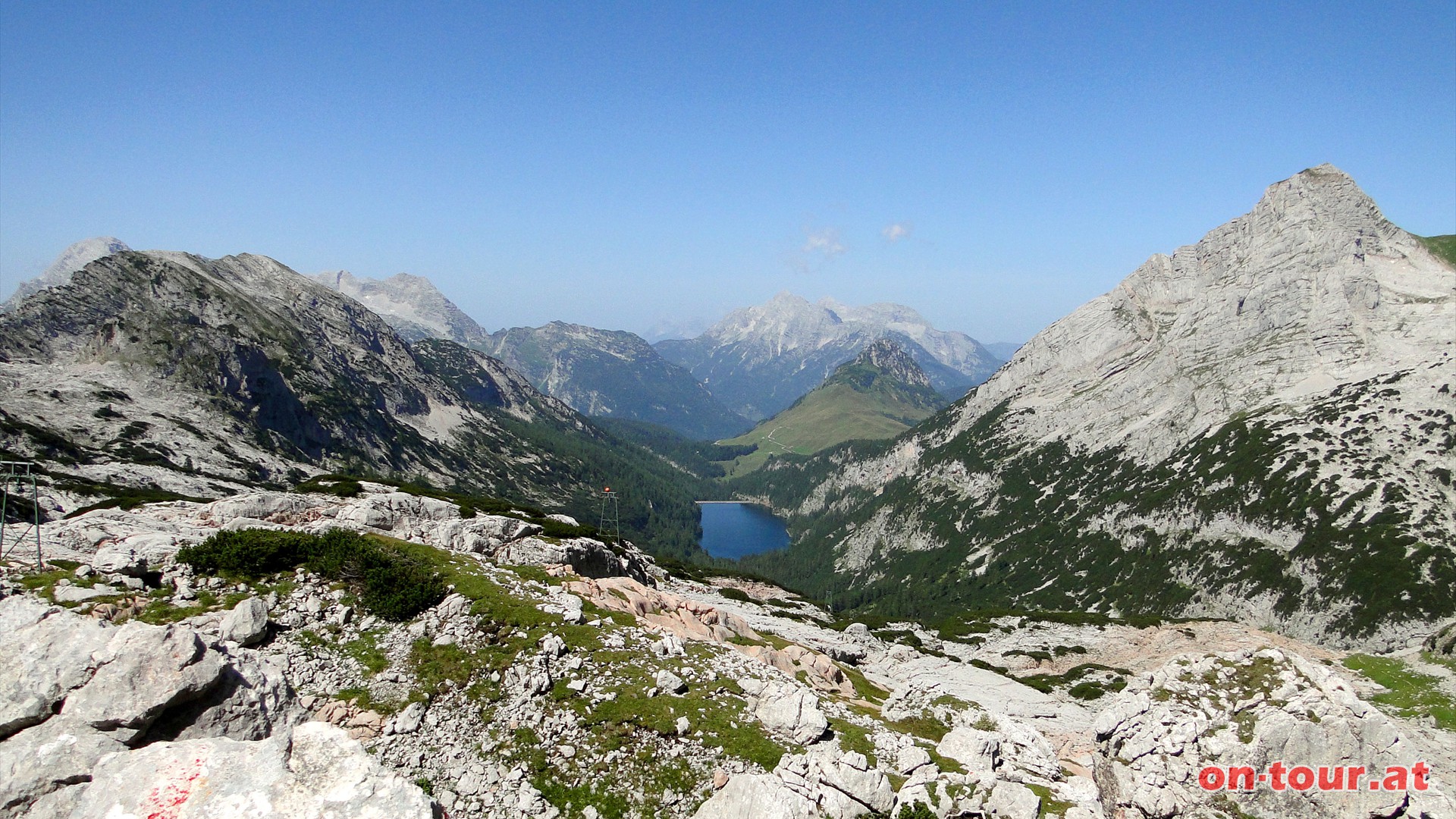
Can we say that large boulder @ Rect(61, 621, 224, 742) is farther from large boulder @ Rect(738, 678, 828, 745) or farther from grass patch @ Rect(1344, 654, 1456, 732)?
grass patch @ Rect(1344, 654, 1456, 732)

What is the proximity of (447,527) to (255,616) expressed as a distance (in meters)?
21.0

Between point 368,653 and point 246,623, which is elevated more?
point 246,623

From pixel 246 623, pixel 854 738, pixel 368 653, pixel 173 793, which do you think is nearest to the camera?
pixel 173 793

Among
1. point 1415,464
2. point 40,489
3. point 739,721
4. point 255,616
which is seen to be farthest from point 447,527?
point 1415,464

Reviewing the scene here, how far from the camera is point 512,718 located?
83.9 feet

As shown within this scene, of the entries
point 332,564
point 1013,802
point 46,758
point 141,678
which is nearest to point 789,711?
point 1013,802

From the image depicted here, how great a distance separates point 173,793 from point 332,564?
21736 millimetres

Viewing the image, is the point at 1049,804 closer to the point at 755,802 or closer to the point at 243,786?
the point at 755,802

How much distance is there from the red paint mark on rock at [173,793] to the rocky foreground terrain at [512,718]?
0.04 m

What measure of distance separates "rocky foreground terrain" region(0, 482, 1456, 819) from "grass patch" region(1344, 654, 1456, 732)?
4.58 metres

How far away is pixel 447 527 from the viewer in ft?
159

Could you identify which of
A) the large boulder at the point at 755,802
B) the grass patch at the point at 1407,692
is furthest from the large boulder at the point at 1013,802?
the grass patch at the point at 1407,692

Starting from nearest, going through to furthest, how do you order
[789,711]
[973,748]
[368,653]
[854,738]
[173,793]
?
1. [173,793]
2. [973,748]
3. [854,738]
4. [789,711]
5. [368,653]

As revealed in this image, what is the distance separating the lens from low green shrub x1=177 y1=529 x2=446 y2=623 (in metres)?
31.0
